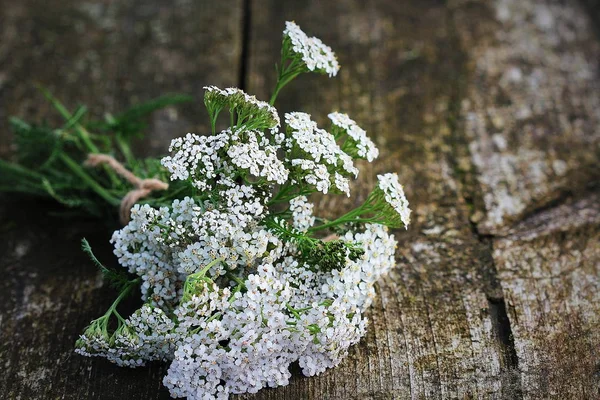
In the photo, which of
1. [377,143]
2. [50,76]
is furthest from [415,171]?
[50,76]

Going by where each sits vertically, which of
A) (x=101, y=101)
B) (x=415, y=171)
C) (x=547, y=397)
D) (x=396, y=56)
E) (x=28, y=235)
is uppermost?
(x=396, y=56)

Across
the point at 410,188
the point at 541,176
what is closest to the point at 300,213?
the point at 410,188

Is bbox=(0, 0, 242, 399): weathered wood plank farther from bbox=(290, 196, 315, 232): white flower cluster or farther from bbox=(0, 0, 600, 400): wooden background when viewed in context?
bbox=(290, 196, 315, 232): white flower cluster

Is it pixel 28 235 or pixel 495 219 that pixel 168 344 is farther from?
pixel 495 219

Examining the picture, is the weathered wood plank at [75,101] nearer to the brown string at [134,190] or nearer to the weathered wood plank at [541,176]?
the brown string at [134,190]

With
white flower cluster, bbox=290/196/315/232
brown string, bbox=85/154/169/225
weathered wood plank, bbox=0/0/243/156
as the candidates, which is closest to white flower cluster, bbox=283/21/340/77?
white flower cluster, bbox=290/196/315/232
